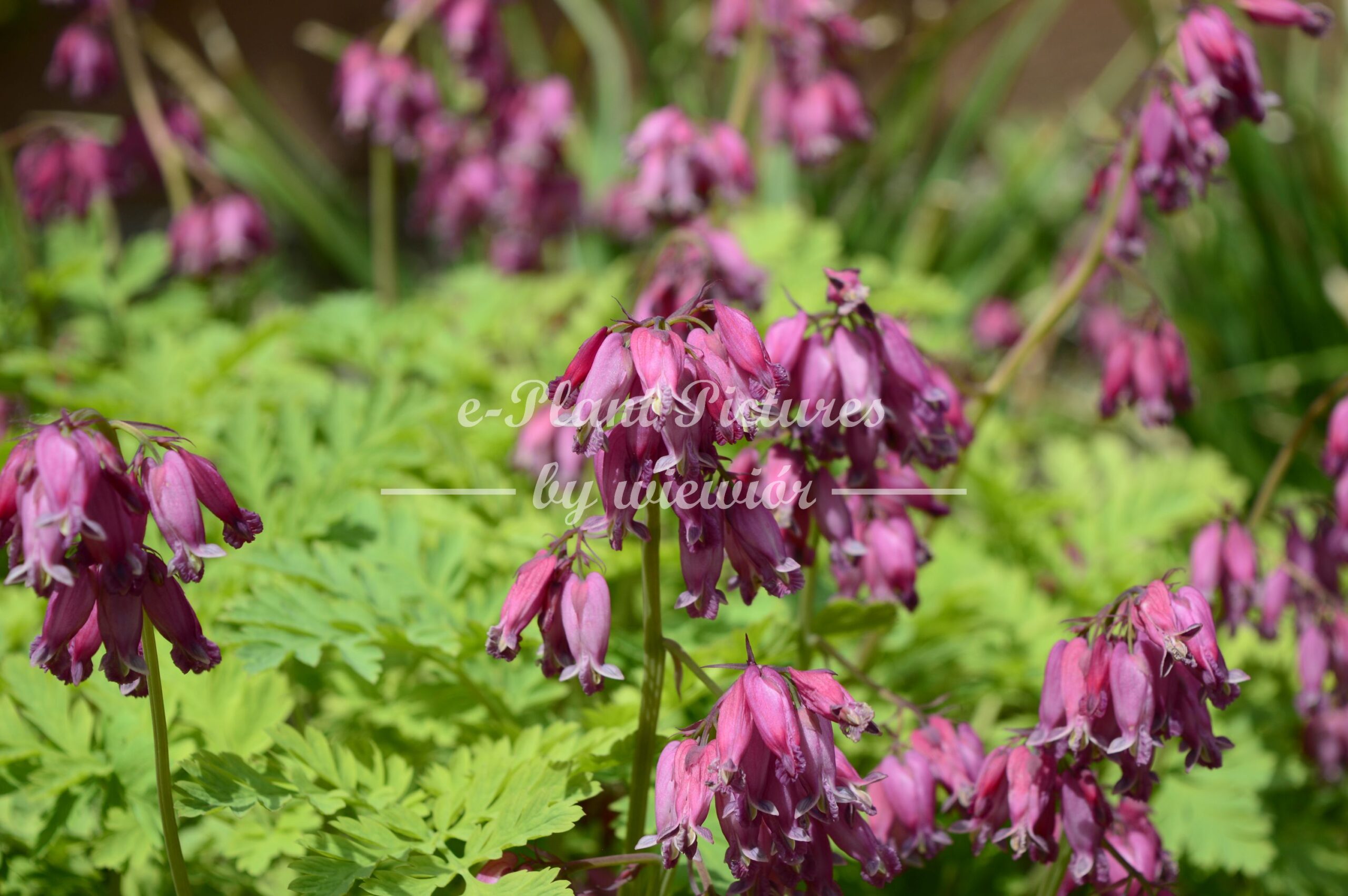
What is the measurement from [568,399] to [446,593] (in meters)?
0.84

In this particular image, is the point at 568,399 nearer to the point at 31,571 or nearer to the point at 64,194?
the point at 31,571

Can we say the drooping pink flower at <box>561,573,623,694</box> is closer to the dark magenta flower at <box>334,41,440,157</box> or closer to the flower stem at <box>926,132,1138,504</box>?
the flower stem at <box>926,132,1138,504</box>

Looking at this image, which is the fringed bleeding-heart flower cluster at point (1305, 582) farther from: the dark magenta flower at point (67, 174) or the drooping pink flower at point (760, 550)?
the dark magenta flower at point (67, 174)

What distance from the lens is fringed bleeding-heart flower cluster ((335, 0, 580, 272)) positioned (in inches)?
166

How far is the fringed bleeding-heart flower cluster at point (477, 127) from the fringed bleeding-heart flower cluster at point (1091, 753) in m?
3.25

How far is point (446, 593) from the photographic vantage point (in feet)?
6.88

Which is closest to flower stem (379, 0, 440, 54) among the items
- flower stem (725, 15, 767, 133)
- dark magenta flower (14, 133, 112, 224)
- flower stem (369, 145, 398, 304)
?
flower stem (369, 145, 398, 304)

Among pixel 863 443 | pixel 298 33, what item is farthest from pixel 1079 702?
pixel 298 33

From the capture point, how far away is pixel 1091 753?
1577 mm

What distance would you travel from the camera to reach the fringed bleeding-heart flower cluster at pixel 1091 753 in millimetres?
1449

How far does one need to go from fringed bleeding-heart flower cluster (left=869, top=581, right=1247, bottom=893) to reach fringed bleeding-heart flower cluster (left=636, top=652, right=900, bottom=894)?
0.17 m

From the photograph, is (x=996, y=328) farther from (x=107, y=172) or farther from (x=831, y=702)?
(x=831, y=702)

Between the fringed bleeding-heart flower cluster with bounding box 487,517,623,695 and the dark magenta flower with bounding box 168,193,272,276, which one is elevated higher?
the dark magenta flower with bounding box 168,193,272,276

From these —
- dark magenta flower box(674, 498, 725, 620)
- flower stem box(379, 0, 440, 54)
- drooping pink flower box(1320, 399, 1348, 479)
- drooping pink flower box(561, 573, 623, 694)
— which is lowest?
drooping pink flower box(1320, 399, 1348, 479)
